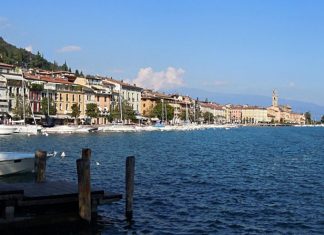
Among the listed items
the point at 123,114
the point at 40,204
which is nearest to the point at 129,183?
the point at 40,204

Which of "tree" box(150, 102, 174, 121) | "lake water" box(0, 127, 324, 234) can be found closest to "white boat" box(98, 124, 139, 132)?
"tree" box(150, 102, 174, 121)

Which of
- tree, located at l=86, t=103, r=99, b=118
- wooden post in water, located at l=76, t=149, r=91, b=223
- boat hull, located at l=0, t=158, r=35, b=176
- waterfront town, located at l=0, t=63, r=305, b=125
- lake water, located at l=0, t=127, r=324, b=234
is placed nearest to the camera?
wooden post in water, located at l=76, t=149, r=91, b=223

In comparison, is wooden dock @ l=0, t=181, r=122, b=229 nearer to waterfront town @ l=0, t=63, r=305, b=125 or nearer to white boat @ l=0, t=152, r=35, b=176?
white boat @ l=0, t=152, r=35, b=176

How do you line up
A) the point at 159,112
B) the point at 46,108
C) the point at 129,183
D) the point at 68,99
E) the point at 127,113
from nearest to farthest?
the point at 129,183 < the point at 46,108 < the point at 68,99 < the point at 127,113 < the point at 159,112

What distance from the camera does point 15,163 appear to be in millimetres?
29688

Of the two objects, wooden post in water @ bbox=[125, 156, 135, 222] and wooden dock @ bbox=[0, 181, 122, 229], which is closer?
wooden dock @ bbox=[0, 181, 122, 229]

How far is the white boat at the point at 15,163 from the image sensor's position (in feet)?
96.4

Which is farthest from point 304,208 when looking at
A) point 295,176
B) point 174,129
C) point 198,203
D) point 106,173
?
point 174,129

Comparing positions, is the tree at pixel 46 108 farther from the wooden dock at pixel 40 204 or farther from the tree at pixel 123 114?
the wooden dock at pixel 40 204

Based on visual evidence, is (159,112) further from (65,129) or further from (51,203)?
(51,203)

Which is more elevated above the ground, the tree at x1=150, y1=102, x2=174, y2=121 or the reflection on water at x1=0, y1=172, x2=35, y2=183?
the tree at x1=150, y1=102, x2=174, y2=121

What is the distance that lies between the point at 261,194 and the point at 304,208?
3.90m

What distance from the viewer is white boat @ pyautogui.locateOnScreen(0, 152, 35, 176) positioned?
2938 centimetres

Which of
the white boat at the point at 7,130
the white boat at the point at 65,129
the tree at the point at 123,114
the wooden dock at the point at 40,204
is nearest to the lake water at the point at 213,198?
the wooden dock at the point at 40,204
